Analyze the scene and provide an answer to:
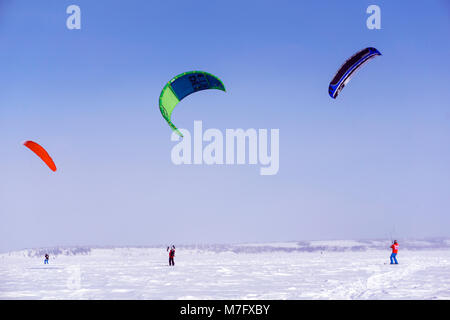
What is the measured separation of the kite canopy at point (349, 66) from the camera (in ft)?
48.5

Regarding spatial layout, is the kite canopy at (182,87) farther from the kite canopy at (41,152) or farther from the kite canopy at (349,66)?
the kite canopy at (41,152)

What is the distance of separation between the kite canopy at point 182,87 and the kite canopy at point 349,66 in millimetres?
3656

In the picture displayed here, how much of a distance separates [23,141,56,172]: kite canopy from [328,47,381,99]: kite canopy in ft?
32.9

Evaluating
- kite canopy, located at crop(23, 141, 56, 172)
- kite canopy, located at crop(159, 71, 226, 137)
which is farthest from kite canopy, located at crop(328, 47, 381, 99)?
kite canopy, located at crop(23, 141, 56, 172)

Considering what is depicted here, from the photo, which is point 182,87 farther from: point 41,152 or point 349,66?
point 41,152

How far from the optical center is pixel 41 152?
17531 mm

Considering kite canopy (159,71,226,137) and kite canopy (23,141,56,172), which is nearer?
kite canopy (159,71,226,137)

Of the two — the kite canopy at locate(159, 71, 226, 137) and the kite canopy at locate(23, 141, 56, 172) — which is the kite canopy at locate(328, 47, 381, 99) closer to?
the kite canopy at locate(159, 71, 226, 137)

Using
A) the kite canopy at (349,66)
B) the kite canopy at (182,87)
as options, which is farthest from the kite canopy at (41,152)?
the kite canopy at (349,66)

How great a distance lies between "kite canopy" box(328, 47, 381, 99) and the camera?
14.8m

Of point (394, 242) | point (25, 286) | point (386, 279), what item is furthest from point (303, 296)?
point (394, 242)
